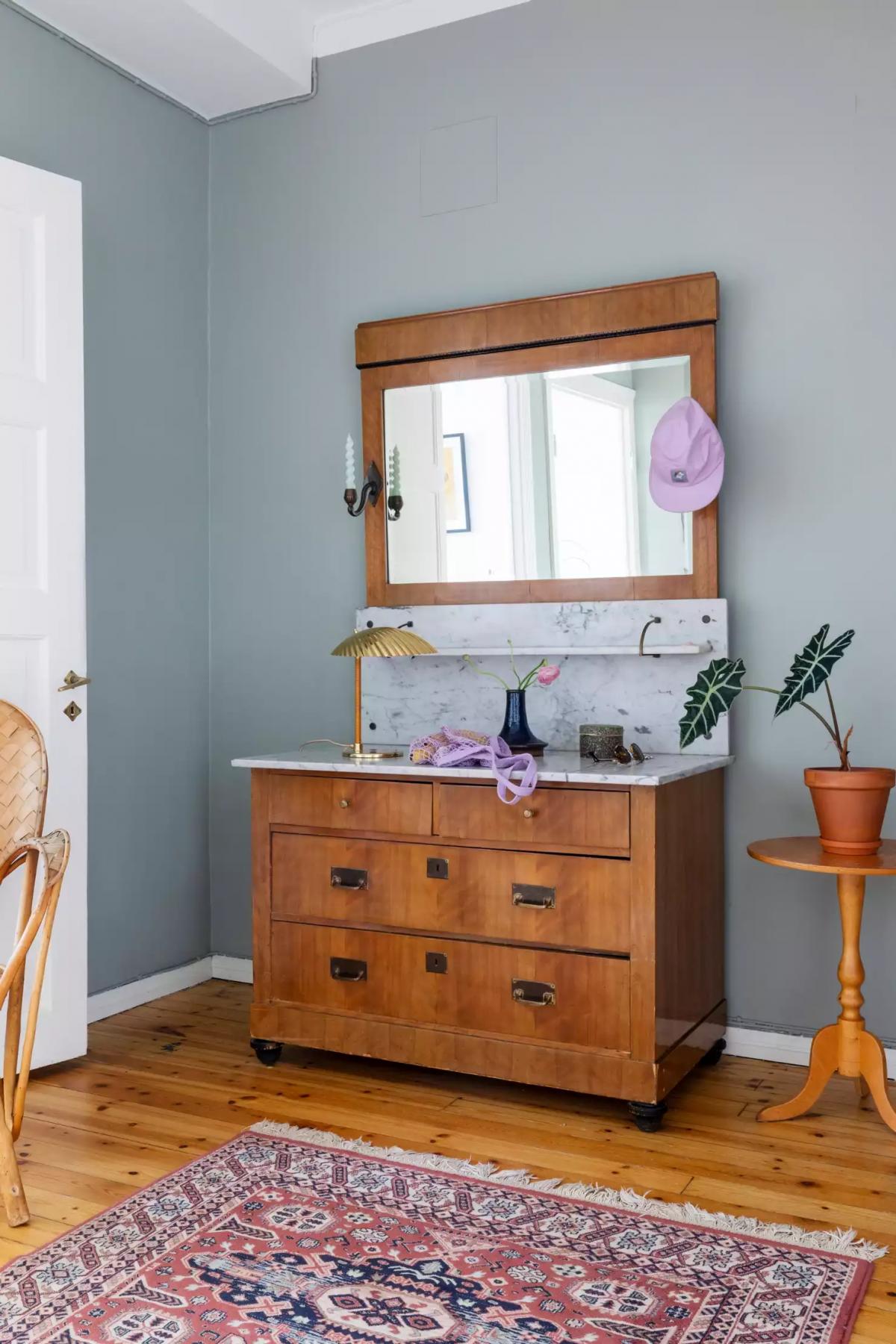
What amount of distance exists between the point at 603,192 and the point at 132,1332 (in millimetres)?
2864

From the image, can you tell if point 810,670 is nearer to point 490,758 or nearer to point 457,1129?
point 490,758

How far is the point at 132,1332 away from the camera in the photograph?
1.76 m

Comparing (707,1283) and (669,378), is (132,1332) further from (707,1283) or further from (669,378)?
(669,378)

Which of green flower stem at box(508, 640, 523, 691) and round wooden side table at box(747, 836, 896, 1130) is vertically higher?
green flower stem at box(508, 640, 523, 691)

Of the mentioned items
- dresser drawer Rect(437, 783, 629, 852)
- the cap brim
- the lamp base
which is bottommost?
dresser drawer Rect(437, 783, 629, 852)

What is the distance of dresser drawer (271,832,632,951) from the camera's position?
259 cm

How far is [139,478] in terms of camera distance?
3521 mm

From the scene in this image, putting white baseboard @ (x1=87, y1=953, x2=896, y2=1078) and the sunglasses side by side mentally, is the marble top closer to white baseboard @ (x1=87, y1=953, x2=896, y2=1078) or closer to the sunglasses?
the sunglasses

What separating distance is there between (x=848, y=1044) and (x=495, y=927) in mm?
816

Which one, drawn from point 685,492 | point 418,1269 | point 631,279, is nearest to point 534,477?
point 685,492

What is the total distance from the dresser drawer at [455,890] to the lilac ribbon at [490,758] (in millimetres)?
184

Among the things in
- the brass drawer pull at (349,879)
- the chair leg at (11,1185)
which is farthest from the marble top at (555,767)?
the chair leg at (11,1185)

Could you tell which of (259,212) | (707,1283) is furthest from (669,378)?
(707,1283)

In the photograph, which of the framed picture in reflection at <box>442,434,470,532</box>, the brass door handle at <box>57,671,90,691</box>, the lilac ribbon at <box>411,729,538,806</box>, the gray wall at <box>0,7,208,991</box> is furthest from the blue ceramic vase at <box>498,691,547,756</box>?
the gray wall at <box>0,7,208,991</box>
